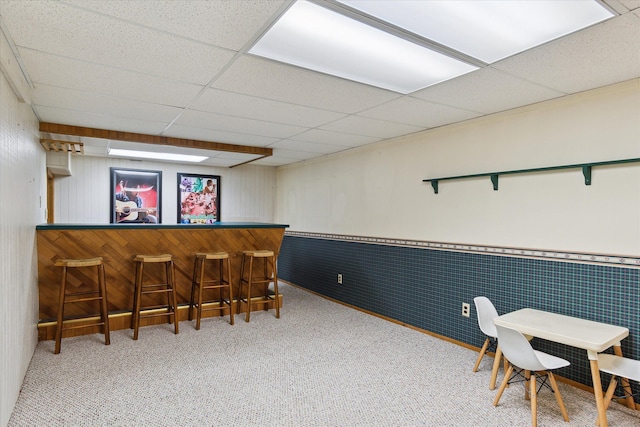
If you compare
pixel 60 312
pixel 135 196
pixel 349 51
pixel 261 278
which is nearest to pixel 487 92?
pixel 349 51

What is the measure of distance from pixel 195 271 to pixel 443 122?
328cm

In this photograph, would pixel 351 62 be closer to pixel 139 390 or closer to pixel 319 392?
pixel 319 392

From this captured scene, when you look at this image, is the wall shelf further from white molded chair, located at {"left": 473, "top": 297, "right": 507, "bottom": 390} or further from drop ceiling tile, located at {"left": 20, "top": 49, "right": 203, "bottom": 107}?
drop ceiling tile, located at {"left": 20, "top": 49, "right": 203, "bottom": 107}

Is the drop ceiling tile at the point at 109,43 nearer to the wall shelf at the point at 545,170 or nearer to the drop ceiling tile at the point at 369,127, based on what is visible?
the drop ceiling tile at the point at 369,127

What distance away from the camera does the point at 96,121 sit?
12.2 feet

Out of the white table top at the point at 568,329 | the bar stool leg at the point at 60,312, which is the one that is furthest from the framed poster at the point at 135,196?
the white table top at the point at 568,329

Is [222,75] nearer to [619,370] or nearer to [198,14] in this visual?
[198,14]

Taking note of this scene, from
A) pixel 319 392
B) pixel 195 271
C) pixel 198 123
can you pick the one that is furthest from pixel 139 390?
pixel 198 123

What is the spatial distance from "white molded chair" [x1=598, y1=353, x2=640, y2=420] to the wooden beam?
4.29 m

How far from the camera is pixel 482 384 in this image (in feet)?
9.12

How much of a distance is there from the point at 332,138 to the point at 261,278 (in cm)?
211

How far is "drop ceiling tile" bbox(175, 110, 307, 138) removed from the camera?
3.52 meters

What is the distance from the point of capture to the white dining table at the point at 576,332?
7.02 feet

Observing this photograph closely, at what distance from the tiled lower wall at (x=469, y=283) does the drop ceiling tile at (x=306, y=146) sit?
1282 millimetres
